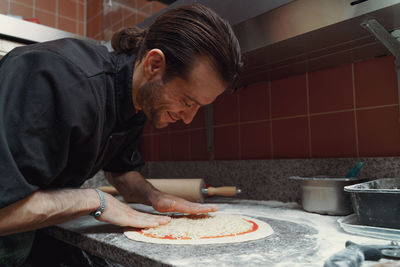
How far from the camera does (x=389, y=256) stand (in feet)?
1.64

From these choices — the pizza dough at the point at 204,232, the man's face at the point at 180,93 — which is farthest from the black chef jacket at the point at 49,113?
the pizza dough at the point at 204,232

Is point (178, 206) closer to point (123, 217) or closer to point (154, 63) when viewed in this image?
point (123, 217)

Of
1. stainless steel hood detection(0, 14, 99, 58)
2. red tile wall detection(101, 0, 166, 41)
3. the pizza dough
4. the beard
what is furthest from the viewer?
red tile wall detection(101, 0, 166, 41)

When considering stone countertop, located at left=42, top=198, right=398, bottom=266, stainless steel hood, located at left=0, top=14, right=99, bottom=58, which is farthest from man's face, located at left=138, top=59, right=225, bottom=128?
stainless steel hood, located at left=0, top=14, right=99, bottom=58

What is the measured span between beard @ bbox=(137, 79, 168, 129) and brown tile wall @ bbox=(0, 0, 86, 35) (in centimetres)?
156

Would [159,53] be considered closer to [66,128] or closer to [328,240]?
[66,128]

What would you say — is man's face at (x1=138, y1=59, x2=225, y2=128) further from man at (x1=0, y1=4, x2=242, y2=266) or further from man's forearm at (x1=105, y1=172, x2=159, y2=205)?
man's forearm at (x1=105, y1=172, x2=159, y2=205)

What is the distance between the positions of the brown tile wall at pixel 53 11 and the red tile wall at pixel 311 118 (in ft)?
4.55

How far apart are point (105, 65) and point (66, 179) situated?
29 cm

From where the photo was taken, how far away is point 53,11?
2.13 meters

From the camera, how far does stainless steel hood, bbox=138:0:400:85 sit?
26.0 inches

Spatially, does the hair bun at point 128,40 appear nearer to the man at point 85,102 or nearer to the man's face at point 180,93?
the man at point 85,102

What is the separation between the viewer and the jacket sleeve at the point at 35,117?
54 centimetres

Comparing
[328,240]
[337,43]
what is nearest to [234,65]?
[337,43]
